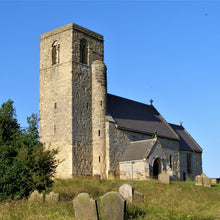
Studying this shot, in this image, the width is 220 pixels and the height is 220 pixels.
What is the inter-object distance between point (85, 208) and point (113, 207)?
38.1 inches

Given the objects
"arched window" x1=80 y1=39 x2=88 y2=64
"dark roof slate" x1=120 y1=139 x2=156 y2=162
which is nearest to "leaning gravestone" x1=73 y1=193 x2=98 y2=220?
"dark roof slate" x1=120 y1=139 x2=156 y2=162

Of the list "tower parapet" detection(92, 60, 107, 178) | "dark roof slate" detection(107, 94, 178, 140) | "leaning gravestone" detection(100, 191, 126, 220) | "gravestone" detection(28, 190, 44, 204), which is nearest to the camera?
"leaning gravestone" detection(100, 191, 126, 220)

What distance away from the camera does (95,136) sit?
3400cm

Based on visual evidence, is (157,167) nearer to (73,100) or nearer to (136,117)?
(136,117)

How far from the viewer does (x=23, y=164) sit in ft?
65.0

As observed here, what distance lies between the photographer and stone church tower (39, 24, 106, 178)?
32688 mm

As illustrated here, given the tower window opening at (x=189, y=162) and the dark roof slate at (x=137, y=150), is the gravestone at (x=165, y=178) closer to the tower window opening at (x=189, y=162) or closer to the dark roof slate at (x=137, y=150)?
the dark roof slate at (x=137, y=150)

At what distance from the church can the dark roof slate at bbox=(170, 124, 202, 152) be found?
32.5ft

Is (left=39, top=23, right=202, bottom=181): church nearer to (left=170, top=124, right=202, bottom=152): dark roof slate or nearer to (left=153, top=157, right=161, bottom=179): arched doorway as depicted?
(left=153, top=157, right=161, bottom=179): arched doorway

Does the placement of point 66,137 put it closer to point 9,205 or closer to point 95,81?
point 95,81

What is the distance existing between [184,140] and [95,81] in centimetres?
1779

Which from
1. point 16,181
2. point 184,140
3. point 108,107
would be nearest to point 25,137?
point 16,181

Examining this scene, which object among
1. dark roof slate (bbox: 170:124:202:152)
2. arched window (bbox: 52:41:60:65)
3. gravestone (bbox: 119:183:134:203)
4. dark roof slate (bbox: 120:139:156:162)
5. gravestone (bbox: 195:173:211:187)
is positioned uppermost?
arched window (bbox: 52:41:60:65)

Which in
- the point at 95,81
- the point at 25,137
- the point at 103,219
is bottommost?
the point at 103,219
